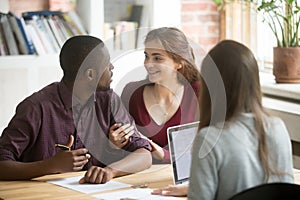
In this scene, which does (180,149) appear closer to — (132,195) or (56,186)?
(132,195)

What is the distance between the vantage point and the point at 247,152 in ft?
5.88

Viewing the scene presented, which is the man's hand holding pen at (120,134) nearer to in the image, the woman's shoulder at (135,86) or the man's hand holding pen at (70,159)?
the man's hand holding pen at (70,159)

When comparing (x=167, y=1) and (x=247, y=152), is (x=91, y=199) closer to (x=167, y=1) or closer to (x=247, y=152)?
(x=247, y=152)

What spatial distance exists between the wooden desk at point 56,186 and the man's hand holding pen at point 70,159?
0.05 meters

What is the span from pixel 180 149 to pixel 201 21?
2.65m

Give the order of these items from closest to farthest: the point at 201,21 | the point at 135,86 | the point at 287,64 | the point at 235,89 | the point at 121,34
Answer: the point at 235,89 → the point at 135,86 → the point at 287,64 → the point at 121,34 → the point at 201,21

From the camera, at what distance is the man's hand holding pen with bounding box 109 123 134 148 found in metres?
2.81

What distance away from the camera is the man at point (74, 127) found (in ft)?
8.45

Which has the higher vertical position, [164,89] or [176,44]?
[176,44]

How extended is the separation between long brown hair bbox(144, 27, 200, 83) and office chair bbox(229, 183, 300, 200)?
5.21 feet

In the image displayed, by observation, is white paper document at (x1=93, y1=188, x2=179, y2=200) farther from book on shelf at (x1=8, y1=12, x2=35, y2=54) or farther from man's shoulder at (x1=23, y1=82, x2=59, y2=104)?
book on shelf at (x1=8, y1=12, x2=35, y2=54)

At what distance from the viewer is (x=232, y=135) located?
1787 mm

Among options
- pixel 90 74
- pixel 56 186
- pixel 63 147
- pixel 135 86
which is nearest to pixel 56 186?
pixel 56 186

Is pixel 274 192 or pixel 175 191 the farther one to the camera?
pixel 175 191
